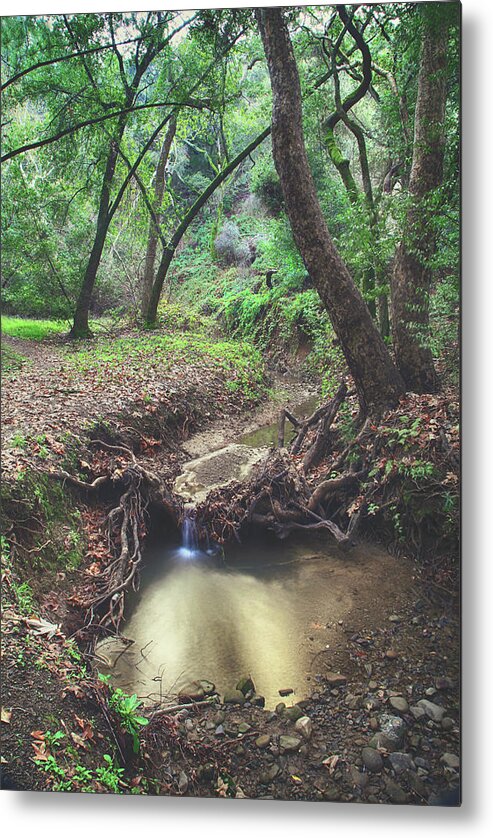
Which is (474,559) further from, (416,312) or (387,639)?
(416,312)

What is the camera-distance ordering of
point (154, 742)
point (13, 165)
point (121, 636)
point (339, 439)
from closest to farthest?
point (154, 742)
point (121, 636)
point (13, 165)
point (339, 439)

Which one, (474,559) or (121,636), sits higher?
(474,559)

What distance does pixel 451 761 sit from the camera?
2238mm

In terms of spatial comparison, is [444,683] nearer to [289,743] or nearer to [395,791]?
[395,791]

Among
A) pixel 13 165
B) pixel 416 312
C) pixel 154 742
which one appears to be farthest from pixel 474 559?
pixel 13 165

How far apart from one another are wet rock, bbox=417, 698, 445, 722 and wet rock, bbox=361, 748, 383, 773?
0.29 meters

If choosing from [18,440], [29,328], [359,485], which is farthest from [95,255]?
[359,485]

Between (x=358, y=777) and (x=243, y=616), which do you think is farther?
(x=243, y=616)

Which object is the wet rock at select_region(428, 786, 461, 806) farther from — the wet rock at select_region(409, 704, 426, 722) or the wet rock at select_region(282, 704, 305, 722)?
the wet rock at select_region(282, 704, 305, 722)

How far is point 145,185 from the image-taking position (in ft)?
9.34

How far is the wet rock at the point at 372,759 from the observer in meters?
2.18

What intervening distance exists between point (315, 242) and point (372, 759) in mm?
2566

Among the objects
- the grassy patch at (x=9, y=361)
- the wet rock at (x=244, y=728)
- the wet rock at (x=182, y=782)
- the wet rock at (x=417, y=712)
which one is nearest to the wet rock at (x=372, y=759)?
the wet rock at (x=417, y=712)

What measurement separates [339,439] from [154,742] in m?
1.72
